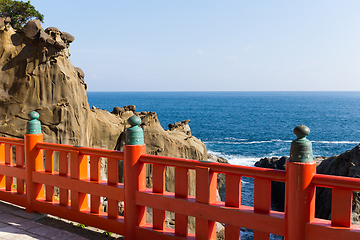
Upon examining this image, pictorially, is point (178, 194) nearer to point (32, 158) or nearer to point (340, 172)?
point (32, 158)

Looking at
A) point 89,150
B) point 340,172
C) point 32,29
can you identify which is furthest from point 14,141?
point 340,172

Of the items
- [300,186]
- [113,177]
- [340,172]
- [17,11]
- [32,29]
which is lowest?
[340,172]

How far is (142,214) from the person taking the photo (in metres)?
4.30

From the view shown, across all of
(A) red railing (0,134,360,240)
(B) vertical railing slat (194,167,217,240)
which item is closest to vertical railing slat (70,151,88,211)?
(A) red railing (0,134,360,240)

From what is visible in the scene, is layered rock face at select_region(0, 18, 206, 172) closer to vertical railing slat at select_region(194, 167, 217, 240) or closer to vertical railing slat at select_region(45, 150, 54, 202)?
vertical railing slat at select_region(45, 150, 54, 202)

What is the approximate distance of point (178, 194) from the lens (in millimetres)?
3957

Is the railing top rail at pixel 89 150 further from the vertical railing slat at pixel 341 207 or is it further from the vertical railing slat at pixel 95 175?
the vertical railing slat at pixel 341 207

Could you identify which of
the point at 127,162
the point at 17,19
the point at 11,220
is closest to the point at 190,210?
the point at 127,162

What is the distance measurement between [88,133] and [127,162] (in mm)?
12522

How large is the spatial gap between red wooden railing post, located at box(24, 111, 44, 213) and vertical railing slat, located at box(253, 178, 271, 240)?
3763mm

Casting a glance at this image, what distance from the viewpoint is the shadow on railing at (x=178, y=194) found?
3100 millimetres

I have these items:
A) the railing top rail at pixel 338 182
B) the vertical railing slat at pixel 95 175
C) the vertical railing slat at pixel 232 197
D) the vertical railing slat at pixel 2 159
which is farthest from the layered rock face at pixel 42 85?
the railing top rail at pixel 338 182

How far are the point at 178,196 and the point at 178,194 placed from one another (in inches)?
1.0

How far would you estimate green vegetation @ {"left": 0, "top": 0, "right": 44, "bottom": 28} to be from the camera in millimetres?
15083
